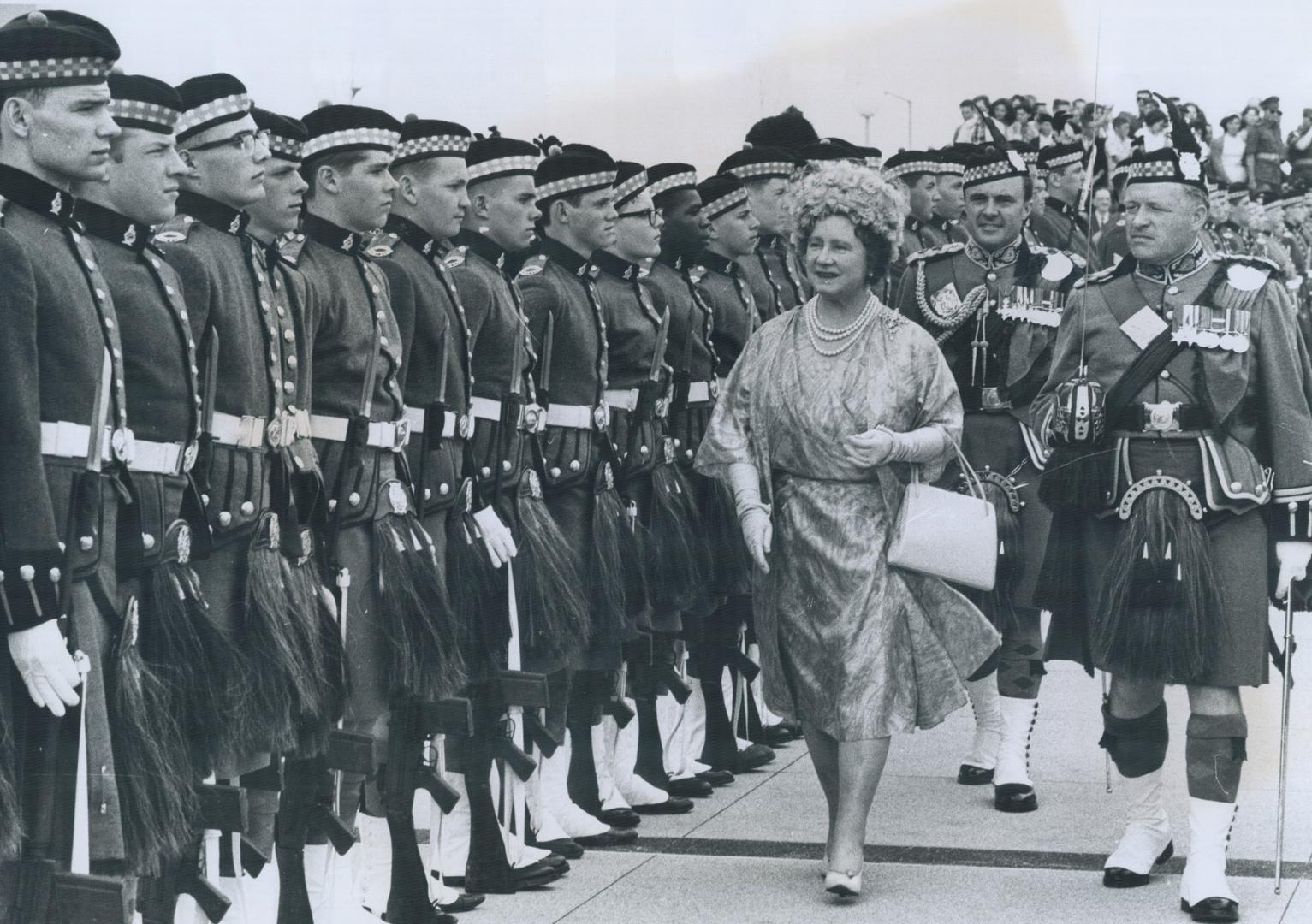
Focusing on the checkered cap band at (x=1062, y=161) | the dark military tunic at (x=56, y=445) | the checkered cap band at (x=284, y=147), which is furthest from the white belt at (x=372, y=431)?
the checkered cap band at (x=1062, y=161)

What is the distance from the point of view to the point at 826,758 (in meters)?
5.54

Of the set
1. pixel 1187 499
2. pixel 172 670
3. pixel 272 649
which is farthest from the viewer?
pixel 1187 499

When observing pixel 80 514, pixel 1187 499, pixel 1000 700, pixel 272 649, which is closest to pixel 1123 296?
pixel 1187 499

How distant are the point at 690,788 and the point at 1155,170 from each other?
2.37 m

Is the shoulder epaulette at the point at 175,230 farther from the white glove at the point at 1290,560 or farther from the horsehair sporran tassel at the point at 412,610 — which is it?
the white glove at the point at 1290,560

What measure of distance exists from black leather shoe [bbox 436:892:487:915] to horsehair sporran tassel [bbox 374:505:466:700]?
1.65 feet

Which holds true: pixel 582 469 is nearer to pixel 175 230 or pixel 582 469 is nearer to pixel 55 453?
pixel 175 230

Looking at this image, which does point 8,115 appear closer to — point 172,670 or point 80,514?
point 80,514

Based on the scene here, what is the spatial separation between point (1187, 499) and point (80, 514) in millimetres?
2760

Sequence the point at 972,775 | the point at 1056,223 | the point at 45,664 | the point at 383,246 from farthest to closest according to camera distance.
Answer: the point at 1056,223 < the point at 972,775 < the point at 383,246 < the point at 45,664

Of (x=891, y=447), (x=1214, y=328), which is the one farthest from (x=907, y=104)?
(x=891, y=447)

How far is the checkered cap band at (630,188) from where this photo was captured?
644cm

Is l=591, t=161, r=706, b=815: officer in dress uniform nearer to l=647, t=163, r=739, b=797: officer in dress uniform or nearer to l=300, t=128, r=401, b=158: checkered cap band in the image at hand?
l=647, t=163, r=739, b=797: officer in dress uniform

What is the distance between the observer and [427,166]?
5.44 meters
